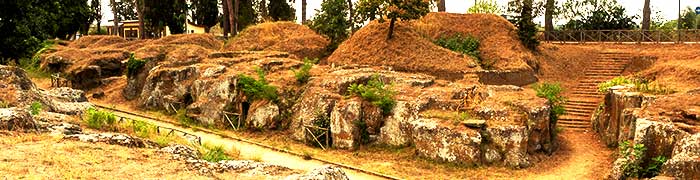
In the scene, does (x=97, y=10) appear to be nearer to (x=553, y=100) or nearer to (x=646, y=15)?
(x=646, y=15)

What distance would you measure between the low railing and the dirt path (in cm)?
1524

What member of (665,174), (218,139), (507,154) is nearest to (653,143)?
(665,174)

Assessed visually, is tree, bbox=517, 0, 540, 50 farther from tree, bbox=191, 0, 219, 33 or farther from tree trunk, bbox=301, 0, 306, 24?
tree, bbox=191, 0, 219, 33

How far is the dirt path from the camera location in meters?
19.7

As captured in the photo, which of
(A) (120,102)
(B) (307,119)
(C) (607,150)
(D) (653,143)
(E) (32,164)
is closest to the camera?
(E) (32,164)

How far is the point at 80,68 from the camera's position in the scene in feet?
120

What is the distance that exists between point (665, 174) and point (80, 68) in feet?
106

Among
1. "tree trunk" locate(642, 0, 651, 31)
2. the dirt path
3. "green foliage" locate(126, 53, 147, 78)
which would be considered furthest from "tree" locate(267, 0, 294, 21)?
the dirt path

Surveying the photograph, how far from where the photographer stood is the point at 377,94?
23203mm

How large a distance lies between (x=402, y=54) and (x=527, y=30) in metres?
8.51

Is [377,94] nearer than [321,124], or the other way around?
[377,94]

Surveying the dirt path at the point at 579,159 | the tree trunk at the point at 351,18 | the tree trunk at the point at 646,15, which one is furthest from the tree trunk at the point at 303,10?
the dirt path at the point at 579,159

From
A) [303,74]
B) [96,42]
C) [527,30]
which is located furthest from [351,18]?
[96,42]

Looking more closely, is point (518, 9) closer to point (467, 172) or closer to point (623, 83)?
point (623, 83)
